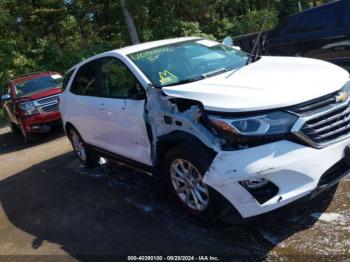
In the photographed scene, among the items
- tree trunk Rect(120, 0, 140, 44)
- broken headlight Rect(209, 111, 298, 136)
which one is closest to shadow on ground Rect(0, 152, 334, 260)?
broken headlight Rect(209, 111, 298, 136)

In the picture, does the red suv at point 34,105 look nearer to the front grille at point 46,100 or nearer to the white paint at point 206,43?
the front grille at point 46,100

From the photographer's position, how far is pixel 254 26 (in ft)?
69.6

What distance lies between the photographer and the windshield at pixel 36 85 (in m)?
11.2

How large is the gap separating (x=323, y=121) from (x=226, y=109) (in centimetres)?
77

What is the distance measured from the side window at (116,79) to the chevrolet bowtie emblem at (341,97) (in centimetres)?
202

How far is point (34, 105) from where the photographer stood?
10453 mm

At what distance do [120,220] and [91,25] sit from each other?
2050 cm

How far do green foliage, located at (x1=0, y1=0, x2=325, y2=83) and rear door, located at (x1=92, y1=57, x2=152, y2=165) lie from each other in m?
14.1

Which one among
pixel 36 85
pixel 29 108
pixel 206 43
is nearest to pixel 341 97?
pixel 206 43

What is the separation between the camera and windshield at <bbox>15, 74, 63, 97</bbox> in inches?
A: 440

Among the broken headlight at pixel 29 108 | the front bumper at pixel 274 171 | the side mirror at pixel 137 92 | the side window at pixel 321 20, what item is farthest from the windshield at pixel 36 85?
the front bumper at pixel 274 171

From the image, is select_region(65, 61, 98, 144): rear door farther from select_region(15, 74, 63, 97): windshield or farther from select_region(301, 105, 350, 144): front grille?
select_region(15, 74, 63, 97): windshield

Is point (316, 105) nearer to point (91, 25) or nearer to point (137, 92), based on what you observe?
point (137, 92)

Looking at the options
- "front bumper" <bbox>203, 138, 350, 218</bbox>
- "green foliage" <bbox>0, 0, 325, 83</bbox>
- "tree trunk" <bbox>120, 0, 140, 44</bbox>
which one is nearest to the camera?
"front bumper" <bbox>203, 138, 350, 218</bbox>
